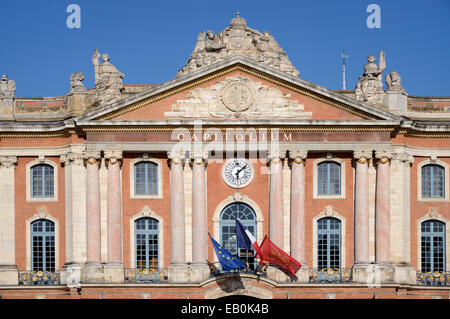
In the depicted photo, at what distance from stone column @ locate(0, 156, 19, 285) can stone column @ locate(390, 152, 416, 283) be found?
63.1ft

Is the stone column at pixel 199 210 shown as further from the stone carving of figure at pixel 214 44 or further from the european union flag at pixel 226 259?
the stone carving of figure at pixel 214 44

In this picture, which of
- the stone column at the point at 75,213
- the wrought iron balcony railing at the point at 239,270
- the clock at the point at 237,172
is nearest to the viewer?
the wrought iron balcony railing at the point at 239,270

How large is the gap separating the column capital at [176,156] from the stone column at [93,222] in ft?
11.7

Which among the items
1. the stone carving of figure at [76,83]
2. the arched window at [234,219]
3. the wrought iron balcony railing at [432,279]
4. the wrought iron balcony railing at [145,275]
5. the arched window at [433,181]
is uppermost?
the stone carving of figure at [76,83]

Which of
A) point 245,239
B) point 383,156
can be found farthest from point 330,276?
point 383,156

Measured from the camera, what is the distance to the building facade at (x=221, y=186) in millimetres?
73625

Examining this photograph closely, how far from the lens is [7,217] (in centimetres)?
7569

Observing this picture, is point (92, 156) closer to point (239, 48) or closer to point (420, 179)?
point (239, 48)

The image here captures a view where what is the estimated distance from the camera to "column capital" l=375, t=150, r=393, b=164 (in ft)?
243

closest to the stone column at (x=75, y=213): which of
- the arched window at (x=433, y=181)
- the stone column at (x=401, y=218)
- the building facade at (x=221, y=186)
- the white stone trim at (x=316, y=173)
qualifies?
the building facade at (x=221, y=186)
